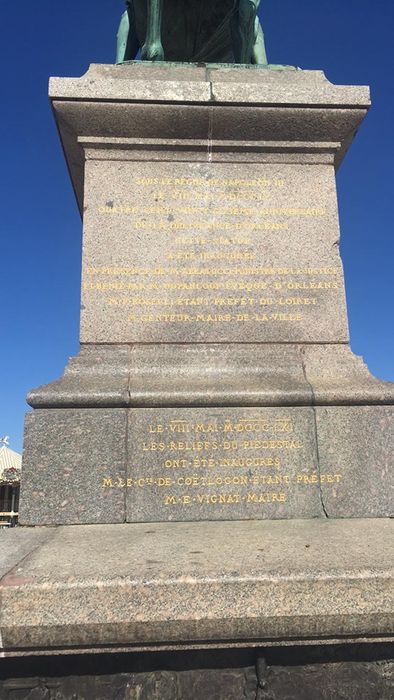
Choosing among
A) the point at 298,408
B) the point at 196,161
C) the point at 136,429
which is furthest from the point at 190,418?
the point at 196,161

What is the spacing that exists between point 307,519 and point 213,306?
67.1 inches

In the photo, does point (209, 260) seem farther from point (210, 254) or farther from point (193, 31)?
point (193, 31)

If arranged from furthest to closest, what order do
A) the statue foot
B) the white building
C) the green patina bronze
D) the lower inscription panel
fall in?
the white building < the green patina bronze < the statue foot < the lower inscription panel

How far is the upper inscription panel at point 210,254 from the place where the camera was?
12.7 ft

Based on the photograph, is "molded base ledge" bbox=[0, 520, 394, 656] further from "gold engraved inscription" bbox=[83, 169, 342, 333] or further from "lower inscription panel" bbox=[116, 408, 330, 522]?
"gold engraved inscription" bbox=[83, 169, 342, 333]

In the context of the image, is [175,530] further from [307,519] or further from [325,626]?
[325,626]

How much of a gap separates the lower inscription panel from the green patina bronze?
140 inches

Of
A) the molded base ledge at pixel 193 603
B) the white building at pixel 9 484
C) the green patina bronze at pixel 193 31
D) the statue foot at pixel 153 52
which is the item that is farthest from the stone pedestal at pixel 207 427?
the white building at pixel 9 484

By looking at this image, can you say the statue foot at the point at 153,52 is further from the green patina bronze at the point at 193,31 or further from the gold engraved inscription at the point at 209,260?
the gold engraved inscription at the point at 209,260

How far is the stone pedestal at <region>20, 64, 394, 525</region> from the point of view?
3.26 m

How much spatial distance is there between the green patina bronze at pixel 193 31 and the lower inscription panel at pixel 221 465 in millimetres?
3546

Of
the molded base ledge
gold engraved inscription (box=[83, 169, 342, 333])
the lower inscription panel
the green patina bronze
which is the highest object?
the green patina bronze

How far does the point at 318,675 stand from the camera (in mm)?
2098

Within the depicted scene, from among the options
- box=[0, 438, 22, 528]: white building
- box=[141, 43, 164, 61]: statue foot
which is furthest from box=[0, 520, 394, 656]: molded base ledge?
box=[0, 438, 22, 528]: white building
